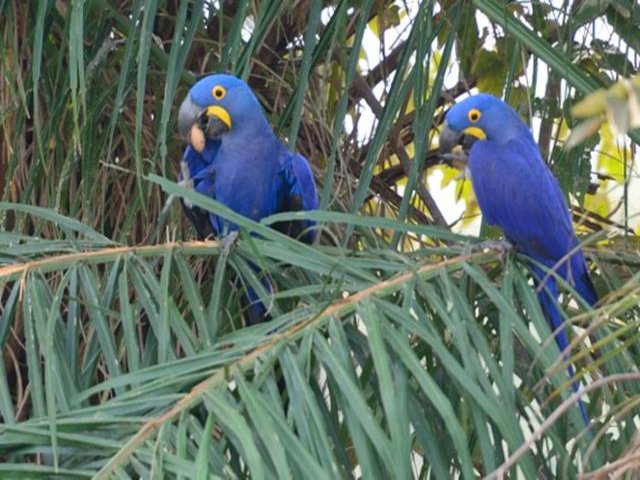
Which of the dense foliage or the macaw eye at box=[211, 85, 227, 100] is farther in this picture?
the macaw eye at box=[211, 85, 227, 100]

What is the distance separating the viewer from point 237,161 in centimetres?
181

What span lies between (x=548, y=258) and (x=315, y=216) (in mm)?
562

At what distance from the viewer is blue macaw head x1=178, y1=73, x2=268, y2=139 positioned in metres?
1.77

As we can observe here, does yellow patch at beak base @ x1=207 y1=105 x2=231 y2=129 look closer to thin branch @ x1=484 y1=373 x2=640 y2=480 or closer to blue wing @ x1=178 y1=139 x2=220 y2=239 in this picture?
blue wing @ x1=178 y1=139 x2=220 y2=239

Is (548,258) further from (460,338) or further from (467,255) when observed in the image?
(460,338)

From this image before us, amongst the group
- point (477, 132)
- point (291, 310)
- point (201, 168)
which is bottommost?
point (291, 310)

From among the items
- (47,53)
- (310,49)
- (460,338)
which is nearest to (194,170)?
(47,53)

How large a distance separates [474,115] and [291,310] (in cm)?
47

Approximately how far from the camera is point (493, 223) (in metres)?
1.70

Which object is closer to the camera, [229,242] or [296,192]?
[229,242]

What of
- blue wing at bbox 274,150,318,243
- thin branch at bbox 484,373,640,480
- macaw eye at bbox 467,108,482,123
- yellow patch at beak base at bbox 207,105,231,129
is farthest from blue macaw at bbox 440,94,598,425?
thin branch at bbox 484,373,640,480

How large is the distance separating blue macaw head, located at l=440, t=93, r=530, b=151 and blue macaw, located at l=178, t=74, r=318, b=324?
0.22 m

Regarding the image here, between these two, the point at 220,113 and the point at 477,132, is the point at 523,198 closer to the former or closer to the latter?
the point at 477,132

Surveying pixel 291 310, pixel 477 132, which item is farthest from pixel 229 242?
pixel 477 132
